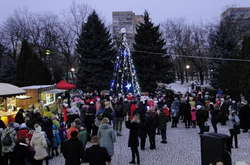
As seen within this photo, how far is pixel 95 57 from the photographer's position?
123ft

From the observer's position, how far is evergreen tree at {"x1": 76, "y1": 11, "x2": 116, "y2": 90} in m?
37.2

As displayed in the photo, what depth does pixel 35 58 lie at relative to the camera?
39531mm

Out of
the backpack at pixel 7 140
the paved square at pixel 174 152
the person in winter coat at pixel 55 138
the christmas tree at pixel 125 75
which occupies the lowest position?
the paved square at pixel 174 152

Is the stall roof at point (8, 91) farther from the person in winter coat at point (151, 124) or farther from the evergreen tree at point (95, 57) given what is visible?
the evergreen tree at point (95, 57)

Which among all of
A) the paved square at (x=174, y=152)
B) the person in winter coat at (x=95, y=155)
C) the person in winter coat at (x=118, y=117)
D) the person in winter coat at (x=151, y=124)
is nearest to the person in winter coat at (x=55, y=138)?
the paved square at (x=174, y=152)

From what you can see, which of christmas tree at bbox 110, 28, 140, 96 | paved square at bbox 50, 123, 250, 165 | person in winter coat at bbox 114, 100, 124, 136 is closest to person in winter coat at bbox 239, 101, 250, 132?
paved square at bbox 50, 123, 250, 165

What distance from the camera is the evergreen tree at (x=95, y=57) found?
37.2 m

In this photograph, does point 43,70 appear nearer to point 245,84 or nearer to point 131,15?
point 245,84

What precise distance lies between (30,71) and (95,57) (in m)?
7.38

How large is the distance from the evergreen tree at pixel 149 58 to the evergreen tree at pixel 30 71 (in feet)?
34.8

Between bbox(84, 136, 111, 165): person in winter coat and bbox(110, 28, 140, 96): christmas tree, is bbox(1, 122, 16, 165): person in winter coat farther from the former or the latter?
bbox(110, 28, 140, 96): christmas tree

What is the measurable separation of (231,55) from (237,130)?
Result: 2073 cm

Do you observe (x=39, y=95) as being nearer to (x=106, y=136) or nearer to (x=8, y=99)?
(x=8, y=99)

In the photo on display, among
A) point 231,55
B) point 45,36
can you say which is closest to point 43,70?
point 45,36
